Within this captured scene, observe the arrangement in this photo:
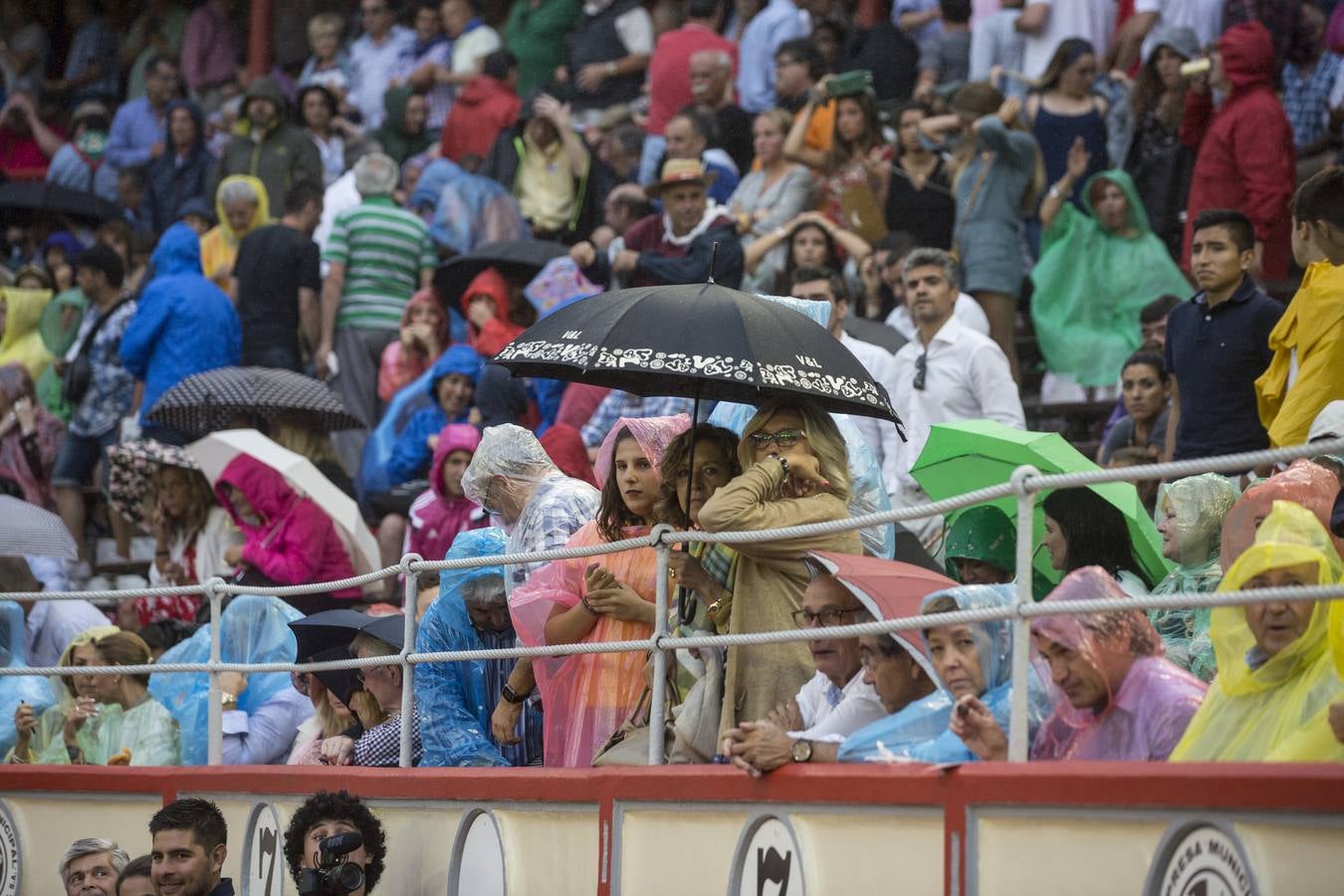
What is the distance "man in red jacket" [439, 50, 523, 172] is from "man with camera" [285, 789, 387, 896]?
32.1 ft

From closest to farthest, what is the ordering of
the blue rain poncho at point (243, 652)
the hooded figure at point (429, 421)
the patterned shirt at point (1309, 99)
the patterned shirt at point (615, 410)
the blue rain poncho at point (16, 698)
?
the blue rain poncho at point (243, 652), the blue rain poncho at point (16, 698), the patterned shirt at point (615, 410), the hooded figure at point (429, 421), the patterned shirt at point (1309, 99)

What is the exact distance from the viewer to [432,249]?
51.3ft

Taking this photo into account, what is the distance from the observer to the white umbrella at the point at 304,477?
10953 millimetres

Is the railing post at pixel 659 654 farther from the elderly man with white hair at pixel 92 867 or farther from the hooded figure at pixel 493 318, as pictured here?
the hooded figure at pixel 493 318

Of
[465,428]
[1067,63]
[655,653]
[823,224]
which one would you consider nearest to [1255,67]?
[1067,63]

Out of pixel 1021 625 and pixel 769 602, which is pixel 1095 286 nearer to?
pixel 769 602

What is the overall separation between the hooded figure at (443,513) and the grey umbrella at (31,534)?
1.75 metres

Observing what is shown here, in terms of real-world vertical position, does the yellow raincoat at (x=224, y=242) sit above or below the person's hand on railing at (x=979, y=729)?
above

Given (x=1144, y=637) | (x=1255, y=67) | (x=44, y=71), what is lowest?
(x=1144, y=637)

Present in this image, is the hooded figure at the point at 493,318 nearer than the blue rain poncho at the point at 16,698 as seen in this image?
No

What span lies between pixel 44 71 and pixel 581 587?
58.0 feet

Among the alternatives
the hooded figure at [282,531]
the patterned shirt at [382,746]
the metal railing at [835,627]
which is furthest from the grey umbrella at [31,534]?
the patterned shirt at [382,746]

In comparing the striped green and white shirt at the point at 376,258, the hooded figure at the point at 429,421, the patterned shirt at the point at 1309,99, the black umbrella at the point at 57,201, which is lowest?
the hooded figure at the point at 429,421

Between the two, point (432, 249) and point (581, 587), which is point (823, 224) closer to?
point (432, 249)
